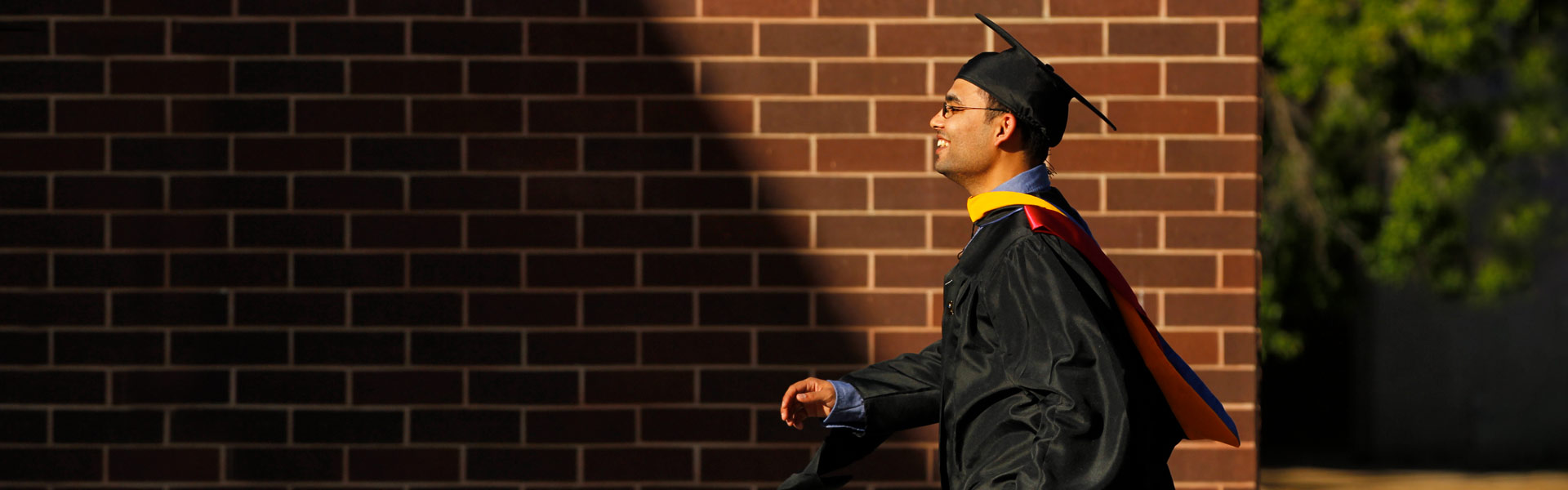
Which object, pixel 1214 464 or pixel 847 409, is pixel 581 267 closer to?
pixel 847 409

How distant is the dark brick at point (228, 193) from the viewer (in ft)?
16.2

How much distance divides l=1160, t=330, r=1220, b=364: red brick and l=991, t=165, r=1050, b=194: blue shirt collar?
1.98 metres

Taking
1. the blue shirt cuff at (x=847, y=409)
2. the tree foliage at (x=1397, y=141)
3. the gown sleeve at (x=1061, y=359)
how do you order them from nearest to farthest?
the gown sleeve at (x=1061, y=359)
the blue shirt cuff at (x=847, y=409)
the tree foliage at (x=1397, y=141)

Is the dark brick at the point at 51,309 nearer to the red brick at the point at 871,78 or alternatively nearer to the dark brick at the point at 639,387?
the dark brick at the point at 639,387

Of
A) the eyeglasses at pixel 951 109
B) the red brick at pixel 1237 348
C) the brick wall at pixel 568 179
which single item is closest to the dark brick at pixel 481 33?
the brick wall at pixel 568 179

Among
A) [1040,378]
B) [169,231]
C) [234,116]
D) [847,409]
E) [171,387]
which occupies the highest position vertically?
[234,116]

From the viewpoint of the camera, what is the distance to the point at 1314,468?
1289cm

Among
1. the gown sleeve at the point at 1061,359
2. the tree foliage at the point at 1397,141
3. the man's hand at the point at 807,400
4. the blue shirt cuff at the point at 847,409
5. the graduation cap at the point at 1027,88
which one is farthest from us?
the tree foliage at the point at 1397,141

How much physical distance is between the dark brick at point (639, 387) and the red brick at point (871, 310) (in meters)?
0.48

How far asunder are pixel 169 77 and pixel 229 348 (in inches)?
34.6

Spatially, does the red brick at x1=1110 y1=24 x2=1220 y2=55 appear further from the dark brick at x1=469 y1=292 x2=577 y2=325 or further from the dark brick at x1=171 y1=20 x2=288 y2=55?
the dark brick at x1=171 y1=20 x2=288 y2=55

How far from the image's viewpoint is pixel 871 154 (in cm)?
493

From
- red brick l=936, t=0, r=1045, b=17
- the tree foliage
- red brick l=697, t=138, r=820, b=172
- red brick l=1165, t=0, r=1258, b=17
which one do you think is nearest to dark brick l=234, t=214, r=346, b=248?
red brick l=697, t=138, r=820, b=172

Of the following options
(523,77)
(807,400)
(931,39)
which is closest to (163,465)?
(523,77)
